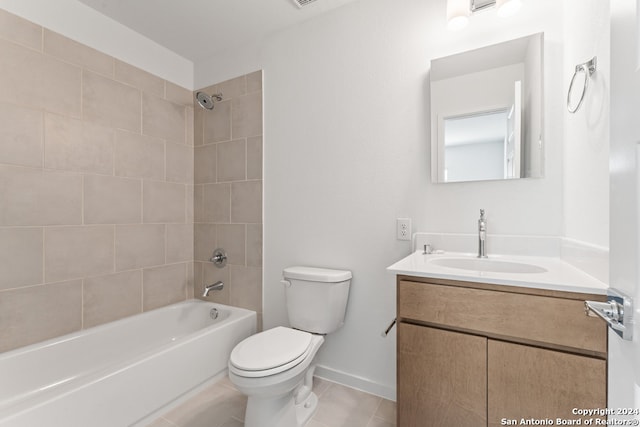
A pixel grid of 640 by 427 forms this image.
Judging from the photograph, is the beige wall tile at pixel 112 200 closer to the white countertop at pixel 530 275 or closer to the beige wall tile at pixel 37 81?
the beige wall tile at pixel 37 81

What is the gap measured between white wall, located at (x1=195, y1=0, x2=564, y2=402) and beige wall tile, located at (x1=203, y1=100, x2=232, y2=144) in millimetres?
370

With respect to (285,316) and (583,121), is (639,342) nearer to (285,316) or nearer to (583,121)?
(583,121)

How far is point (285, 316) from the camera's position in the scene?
1958mm

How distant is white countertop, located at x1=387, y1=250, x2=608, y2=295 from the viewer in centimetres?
85

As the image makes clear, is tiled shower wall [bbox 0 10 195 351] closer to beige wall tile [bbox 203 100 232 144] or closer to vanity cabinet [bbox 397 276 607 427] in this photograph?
beige wall tile [bbox 203 100 232 144]

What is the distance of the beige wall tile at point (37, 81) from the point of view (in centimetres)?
144

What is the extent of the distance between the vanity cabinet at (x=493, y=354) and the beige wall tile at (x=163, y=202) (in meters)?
1.88

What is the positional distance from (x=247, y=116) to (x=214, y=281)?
1.33 m

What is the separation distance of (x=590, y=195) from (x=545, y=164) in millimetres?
321

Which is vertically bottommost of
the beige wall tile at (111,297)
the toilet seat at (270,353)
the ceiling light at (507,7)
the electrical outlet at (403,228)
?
the toilet seat at (270,353)

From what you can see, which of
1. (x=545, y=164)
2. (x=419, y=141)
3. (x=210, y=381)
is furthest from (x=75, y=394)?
(x=545, y=164)

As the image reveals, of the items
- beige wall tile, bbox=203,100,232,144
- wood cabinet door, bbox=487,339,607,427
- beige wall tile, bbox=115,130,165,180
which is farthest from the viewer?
beige wall tile, bbox=203,100,232,144

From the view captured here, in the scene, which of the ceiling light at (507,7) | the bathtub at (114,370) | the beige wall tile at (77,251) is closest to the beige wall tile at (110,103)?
the beige wall tile at (77,251)

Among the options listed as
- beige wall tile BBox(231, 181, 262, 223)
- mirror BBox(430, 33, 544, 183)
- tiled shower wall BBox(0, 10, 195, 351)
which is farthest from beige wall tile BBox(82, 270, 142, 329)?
mirror BBox(430, 33, 544, 183)
